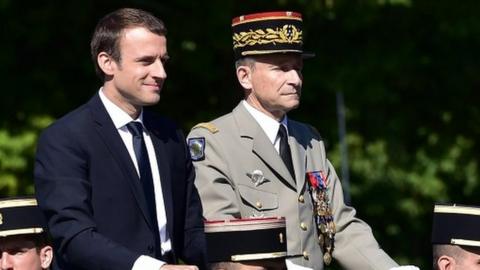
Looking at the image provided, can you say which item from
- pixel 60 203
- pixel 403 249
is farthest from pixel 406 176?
pixel 60 203

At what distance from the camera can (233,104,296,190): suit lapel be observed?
808cm

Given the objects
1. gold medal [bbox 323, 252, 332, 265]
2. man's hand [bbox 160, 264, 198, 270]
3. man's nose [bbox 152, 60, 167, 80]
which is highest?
man's nose [bbox 152, 60, 167, 80]

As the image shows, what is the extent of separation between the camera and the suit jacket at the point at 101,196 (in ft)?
23.2

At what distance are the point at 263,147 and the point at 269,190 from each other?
22 centimetres

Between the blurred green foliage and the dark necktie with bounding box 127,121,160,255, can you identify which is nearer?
the dark necktie with bounding box 127,121,160,255

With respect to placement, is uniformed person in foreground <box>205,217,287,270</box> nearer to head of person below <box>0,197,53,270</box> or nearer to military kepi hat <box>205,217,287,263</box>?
military kepi hat <box>205,217,287,263</box>

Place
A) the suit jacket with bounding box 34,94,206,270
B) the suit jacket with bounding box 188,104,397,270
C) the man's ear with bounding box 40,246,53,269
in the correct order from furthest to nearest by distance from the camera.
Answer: the suit jacket with bounding box 188,104,397,270
the man's ear with bounding box 40,246,53,269
the suit jacket with bounding box 34,94,206,270

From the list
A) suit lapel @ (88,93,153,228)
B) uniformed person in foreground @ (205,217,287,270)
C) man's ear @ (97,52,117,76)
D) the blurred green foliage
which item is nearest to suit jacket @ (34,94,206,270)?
suit lapel @ (88,93,153,228)

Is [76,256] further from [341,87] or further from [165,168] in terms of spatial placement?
[341,87]

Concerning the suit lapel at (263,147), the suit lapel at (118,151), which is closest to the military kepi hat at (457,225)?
the suit lapel at (263,147)

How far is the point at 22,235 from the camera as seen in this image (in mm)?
7727

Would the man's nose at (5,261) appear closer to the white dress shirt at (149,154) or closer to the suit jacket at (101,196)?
the suit jacket at (101,196)

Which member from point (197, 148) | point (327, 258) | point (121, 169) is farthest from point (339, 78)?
point (121, 169)

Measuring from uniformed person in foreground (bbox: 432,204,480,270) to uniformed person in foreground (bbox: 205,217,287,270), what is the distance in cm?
107
